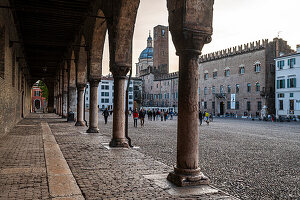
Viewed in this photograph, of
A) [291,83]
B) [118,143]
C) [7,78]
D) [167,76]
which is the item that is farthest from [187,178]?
Answer: [167,76]

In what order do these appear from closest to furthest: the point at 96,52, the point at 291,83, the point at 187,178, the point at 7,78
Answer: the point at 187,178 → the point at 7,78 → the point at 96,52 → the point at 291,83

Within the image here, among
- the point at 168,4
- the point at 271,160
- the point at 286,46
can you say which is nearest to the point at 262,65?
the point at 286,46

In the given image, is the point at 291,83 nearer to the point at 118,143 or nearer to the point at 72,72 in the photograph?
the point at 72,72

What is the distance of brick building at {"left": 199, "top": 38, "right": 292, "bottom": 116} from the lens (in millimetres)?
42219

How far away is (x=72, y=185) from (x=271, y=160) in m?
5.65

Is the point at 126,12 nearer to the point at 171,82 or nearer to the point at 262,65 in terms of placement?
the point at 262,65

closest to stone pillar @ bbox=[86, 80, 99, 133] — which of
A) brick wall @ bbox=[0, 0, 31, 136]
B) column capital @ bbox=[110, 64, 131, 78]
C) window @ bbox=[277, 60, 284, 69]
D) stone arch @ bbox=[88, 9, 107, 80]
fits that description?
stone arch @ bbox=[88, 9, 107, 80]

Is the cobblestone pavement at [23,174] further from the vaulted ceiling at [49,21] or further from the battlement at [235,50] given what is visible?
the battlement at [235,50]

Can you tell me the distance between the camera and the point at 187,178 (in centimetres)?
463

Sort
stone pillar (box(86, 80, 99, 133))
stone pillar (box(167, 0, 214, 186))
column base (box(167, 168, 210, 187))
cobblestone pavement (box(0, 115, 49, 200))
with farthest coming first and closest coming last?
stone pillar (box(86, 80, 99, 133))
stone pillar (box(167, 0, 214, 186))
column base (box(167, 168, 210, 187))
cobblestone pavement (box(0, 115, 49, 200))

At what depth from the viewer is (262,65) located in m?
42.4

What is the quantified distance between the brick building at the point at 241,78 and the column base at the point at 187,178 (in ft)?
131

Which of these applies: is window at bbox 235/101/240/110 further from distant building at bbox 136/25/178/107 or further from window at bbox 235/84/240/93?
distant building at bbox 136/25/178/107

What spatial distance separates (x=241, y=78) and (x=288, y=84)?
881cm
